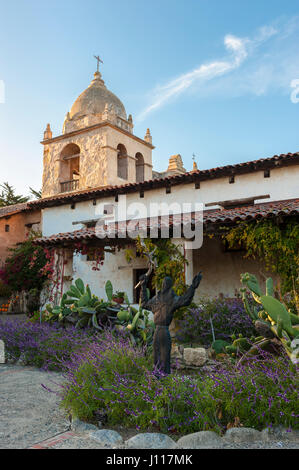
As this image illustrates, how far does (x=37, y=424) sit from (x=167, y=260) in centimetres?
645

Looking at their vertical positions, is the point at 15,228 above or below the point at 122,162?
below

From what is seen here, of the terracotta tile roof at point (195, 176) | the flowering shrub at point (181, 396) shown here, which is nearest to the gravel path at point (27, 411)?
the flowering shrub at point (181, 396)

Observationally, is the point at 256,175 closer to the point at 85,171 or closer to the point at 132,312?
the point at 132,312

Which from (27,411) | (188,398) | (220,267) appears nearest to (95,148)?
(220,267)

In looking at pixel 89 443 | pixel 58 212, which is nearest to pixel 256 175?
pixel 58 212

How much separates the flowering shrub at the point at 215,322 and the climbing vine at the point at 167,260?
110 cm

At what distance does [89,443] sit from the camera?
10.8ft

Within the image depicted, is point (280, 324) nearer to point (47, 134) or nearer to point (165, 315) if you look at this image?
point (165, 315)

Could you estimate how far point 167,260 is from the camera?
32.5 feet

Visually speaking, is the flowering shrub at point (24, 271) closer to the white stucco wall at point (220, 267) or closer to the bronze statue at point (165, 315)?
the white stucco wall at point (220, 267)

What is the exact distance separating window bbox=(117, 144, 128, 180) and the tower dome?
1.89 meters

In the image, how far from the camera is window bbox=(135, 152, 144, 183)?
21.7 metres

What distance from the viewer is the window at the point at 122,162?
20375mm

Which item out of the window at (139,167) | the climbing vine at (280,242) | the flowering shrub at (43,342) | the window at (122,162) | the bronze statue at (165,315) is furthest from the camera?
the window at (139,167)
